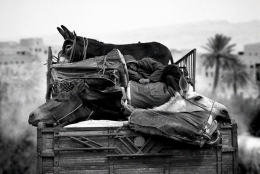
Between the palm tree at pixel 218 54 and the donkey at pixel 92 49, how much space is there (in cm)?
2588

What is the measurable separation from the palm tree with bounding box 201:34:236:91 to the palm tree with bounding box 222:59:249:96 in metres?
0.66

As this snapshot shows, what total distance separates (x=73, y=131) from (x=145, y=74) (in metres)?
2.06

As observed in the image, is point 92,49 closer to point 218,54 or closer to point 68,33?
point 68,33

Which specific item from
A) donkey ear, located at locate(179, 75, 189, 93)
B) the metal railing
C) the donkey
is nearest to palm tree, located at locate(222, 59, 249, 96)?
the metal railing

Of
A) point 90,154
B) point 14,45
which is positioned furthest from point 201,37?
point 90,154

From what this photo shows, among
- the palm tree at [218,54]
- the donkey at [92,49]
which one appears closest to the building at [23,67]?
the palm tree at [218,54]

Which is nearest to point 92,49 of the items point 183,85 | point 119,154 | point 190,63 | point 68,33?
point 68,33

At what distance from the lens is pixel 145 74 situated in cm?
720

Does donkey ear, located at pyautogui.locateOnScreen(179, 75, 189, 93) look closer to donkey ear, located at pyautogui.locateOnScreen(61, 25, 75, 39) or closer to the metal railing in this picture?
the metal railing

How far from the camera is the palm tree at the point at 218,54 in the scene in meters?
34.6

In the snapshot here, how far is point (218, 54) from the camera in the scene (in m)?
35.2

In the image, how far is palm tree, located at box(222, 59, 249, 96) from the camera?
3253 cm

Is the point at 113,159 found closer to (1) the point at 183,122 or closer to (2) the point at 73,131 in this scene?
(2) the point at 73,131

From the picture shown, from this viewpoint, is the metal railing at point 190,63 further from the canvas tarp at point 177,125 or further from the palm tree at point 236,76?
the palm tree at point 236,76
